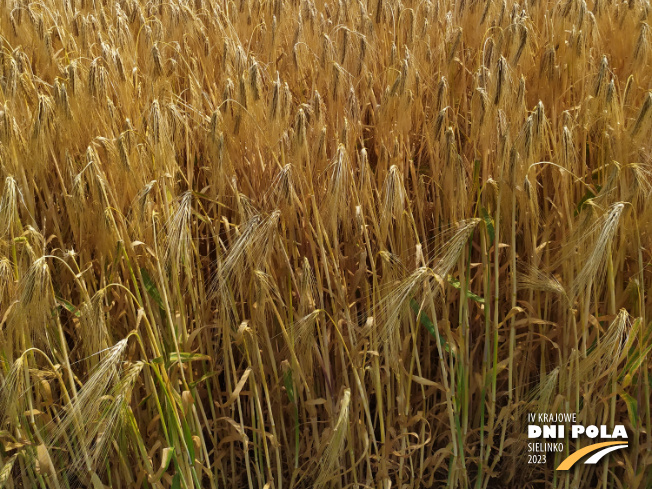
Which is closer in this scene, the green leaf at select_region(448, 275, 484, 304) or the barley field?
the barley field

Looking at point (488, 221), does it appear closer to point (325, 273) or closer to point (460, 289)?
point (460, 289)

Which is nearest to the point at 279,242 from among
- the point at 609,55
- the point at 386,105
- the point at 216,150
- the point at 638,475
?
the point at 216,150

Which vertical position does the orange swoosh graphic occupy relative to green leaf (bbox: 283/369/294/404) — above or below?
below

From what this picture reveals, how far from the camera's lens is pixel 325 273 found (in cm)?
117

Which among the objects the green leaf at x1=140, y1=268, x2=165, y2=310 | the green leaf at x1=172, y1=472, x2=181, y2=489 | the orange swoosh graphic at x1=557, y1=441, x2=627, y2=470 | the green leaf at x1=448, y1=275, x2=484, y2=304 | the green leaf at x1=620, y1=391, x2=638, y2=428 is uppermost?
the green leaf at x1=140, y1=268, x2=165, y2=310

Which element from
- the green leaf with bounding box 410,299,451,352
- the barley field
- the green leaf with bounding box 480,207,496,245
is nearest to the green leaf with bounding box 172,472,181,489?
the barley field

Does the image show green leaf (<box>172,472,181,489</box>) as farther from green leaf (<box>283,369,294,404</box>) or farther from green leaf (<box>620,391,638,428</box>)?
green leaf (<box>620,391,638,428</box>)

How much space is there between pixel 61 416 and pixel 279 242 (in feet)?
1.65

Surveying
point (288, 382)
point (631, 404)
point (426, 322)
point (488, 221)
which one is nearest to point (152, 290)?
point (288, 382)

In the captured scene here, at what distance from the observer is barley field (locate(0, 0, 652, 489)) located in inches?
40.4

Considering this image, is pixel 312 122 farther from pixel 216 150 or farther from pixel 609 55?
pixel 609 55

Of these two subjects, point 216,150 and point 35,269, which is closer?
point 35,269

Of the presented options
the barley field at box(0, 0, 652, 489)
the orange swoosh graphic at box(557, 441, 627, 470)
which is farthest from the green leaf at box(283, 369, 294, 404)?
the orange swoosh graphic at box(557, 441, 627, 470)

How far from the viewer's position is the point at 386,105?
3.90 ft
